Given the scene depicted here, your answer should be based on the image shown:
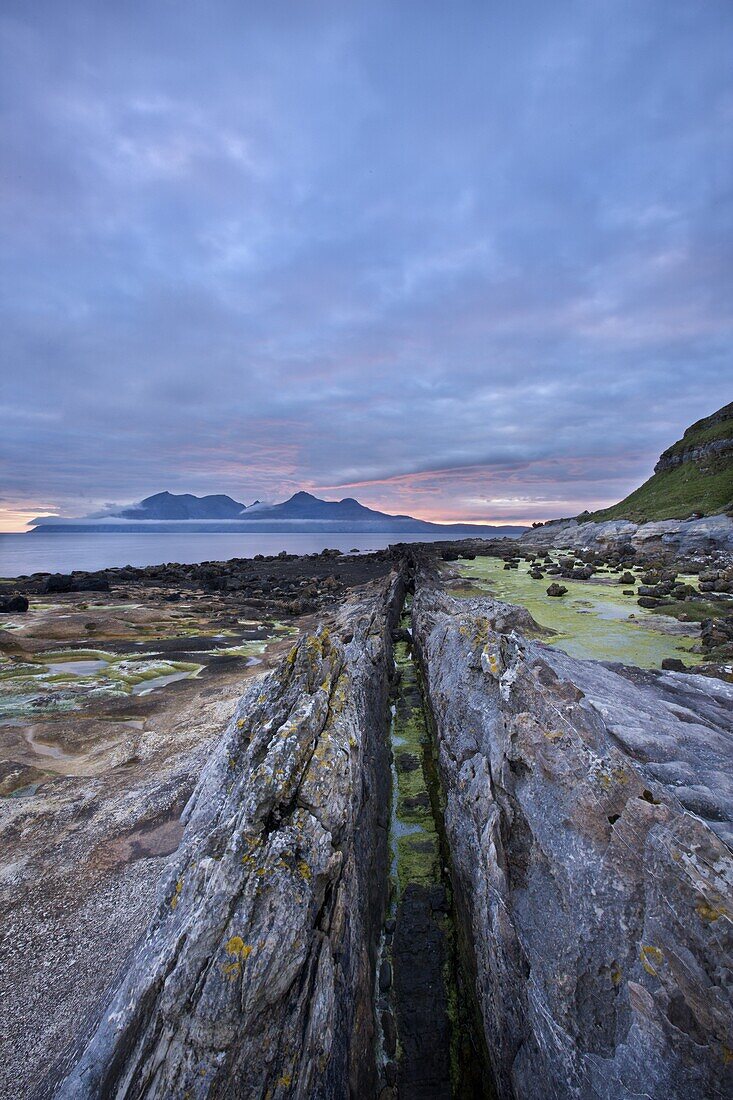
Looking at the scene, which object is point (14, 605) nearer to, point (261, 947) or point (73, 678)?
point (73, 678)

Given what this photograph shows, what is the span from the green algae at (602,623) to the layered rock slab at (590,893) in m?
8.17

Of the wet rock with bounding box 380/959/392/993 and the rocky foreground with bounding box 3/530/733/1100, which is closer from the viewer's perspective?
the rocky foreground with bounding box 3/530/733/1100

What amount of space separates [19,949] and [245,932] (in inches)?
154

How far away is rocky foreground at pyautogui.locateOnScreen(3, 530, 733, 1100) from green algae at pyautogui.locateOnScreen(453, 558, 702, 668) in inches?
309

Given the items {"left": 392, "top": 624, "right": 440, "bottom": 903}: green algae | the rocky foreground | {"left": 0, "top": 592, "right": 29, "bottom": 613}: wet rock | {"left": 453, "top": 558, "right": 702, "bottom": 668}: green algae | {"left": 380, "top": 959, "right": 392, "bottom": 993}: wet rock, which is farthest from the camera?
{"left": 0, "top": 592, "right": 29, "bottom": 613}: wet rock

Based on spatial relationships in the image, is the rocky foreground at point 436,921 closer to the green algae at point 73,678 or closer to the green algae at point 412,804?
the green algae at point 412,804

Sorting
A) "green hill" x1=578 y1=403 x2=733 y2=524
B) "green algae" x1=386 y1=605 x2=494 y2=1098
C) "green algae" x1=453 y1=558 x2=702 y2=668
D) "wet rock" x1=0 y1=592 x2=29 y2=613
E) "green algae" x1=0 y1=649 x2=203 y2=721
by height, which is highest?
"green hill" x1=578 y1=403 x2=733 y2=524

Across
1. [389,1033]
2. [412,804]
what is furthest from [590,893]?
[412,804]

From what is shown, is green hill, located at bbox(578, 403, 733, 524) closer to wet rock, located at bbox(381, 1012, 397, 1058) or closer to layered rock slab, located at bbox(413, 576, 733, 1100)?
layered rock slab, located at bbox(413, 576, 733, 1100)

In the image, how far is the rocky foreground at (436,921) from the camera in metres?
3.36

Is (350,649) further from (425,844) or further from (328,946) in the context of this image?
(328,946)

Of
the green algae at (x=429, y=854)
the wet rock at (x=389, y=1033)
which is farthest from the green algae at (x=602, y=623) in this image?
the wet rock at (x=389, y=1033)

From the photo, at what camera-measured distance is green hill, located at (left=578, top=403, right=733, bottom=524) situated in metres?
65.7

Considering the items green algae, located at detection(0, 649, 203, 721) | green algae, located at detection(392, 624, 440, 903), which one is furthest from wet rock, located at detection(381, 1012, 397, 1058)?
green algae, located at detection(0, 649, 203, 721)
